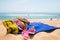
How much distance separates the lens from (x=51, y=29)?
3.18 meters

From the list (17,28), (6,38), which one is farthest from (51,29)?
(6,38)

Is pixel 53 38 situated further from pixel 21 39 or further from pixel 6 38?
pixel 6 38

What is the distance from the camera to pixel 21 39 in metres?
2.35

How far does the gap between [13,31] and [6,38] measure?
485 millimetres

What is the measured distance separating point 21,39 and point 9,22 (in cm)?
84

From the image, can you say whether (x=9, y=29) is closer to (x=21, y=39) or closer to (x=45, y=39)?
(x=21, y=39)

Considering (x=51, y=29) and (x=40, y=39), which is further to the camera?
(x=51, y=29)

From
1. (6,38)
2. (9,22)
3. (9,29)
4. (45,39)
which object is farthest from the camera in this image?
(9,22)

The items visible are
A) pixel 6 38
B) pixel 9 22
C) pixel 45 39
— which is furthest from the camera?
pixel 9 22

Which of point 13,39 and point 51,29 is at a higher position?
point 13,39

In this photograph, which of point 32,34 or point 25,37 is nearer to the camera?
point 25,37

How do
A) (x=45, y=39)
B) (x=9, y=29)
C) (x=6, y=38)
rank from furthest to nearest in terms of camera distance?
(x=9, y=29), (x=6, y=38), (x=45, y=39)

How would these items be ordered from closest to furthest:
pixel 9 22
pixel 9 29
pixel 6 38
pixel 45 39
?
pixel 45 39 < pixel 6 38 < pixel 9 29 < pixel 9 22

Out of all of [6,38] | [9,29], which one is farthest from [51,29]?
[6,38]
